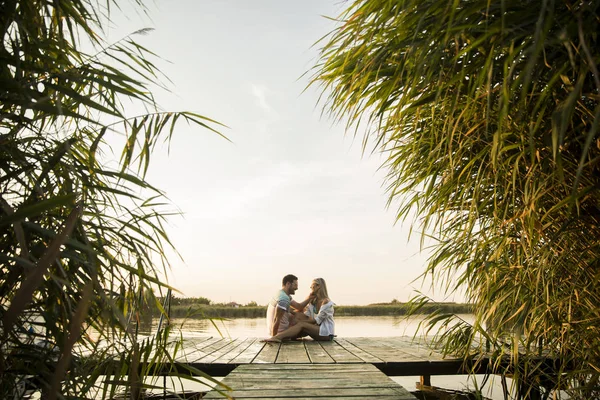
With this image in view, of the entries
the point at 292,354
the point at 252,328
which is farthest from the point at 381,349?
the point at 252,328

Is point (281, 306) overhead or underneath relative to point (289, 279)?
underneath

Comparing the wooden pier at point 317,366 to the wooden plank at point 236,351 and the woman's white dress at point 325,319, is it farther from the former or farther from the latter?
the woman's white dress at point 325,319

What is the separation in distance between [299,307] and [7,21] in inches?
231

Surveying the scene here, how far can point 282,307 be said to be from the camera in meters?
6.14

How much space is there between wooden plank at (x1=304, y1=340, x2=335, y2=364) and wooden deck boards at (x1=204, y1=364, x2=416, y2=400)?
0.76 feet

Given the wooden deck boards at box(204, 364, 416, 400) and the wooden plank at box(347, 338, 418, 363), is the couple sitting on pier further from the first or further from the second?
the wooden deck boards at box(204, 364, 416, 400)

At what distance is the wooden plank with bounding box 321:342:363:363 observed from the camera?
13.9 ft

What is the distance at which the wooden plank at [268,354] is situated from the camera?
168 inches

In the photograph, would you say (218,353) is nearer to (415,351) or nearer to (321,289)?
(415,351)

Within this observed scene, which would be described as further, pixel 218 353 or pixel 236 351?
pixel 236 351

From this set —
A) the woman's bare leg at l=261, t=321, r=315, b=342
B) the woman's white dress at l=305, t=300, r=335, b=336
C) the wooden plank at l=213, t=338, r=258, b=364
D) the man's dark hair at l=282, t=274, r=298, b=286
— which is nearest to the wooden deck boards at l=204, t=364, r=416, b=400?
the wooden plank at l=213, t=338, r=258, b=364

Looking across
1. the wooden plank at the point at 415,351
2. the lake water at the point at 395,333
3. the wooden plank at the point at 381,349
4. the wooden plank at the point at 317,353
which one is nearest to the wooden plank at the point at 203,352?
the lake water at the point at 395,333

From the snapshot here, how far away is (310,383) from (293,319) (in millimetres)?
3415

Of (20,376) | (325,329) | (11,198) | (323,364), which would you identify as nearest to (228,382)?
(323,364)
